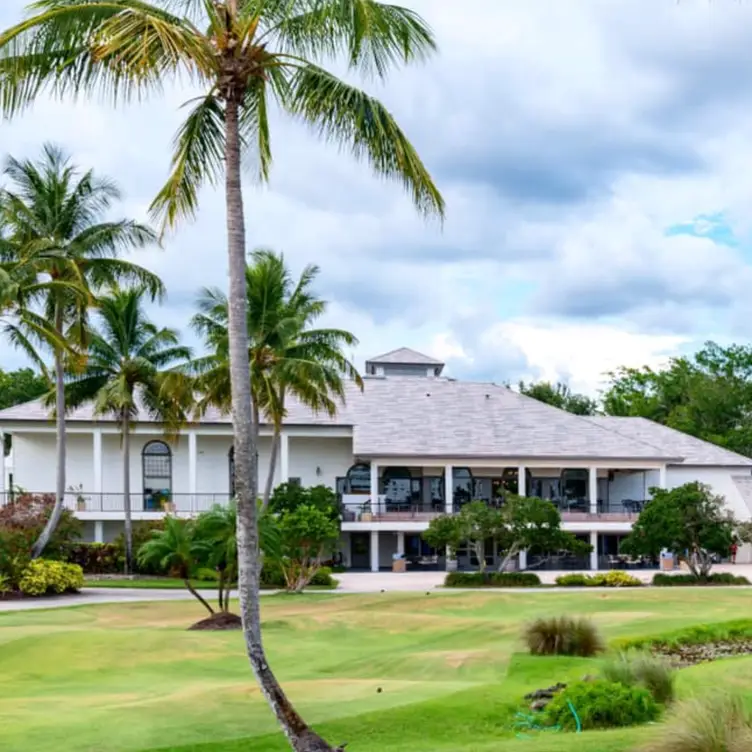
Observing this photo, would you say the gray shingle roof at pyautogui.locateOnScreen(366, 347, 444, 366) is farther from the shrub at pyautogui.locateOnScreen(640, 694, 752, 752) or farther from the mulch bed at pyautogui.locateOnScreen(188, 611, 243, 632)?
the shrub at pyautogui.locateOnScreen(640, 694, 752, 752)

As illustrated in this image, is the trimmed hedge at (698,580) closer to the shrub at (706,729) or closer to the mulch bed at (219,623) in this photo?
the mulch bed at (219,623)

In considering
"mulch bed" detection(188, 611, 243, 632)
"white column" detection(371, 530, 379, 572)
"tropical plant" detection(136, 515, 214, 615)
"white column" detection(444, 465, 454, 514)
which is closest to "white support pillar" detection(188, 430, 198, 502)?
"white column" detection(371, 530, 379, 572)

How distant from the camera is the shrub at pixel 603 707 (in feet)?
42.7

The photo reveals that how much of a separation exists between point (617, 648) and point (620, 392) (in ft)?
208

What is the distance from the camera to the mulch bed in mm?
26375

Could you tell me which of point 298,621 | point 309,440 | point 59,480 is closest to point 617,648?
point 298,621

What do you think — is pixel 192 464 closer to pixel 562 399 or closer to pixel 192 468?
pixel 192 468

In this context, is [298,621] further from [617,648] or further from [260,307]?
[260,307]

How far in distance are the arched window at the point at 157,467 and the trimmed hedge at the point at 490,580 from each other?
1608 cm

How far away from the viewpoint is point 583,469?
172 feet

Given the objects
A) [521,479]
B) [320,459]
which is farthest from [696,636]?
[320,459]

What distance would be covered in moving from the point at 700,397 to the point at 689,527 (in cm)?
3211

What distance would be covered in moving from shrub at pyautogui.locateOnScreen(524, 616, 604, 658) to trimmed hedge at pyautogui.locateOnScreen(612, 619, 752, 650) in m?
0.73

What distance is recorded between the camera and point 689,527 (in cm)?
3897
